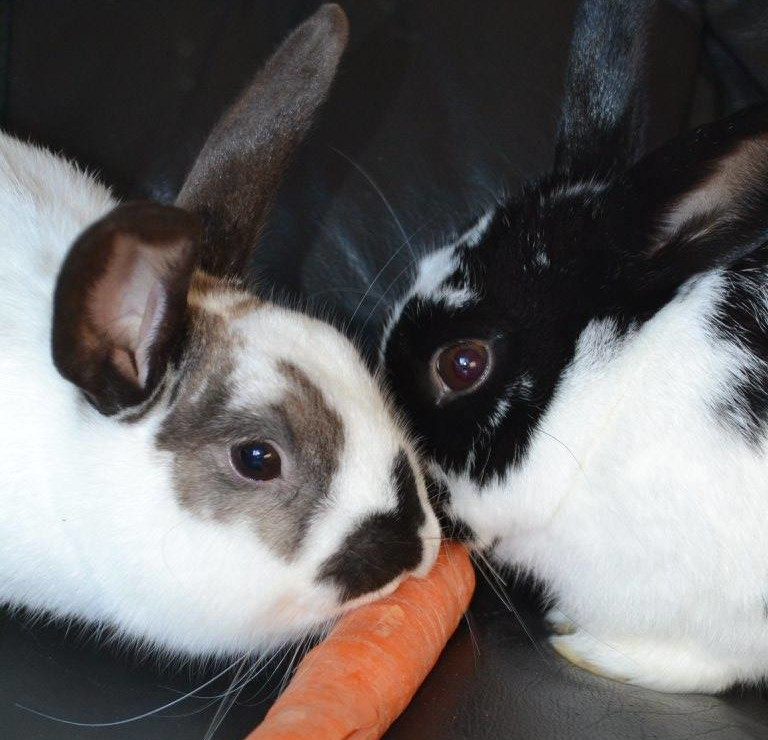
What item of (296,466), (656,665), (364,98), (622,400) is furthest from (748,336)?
(364,98)

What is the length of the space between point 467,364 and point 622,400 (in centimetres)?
25

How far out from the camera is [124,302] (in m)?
1.37

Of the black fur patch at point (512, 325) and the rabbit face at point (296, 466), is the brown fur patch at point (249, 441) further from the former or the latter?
the black fur patch at point (512, 325)

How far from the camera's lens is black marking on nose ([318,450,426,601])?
1448mm

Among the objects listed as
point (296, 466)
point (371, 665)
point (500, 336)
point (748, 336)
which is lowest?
point (371, 665)

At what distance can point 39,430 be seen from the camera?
1535 millimetres

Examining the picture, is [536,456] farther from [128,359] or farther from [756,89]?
[756,89]

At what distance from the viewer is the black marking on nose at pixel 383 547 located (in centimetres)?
145

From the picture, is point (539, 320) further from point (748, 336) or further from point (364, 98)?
point (364, 98)

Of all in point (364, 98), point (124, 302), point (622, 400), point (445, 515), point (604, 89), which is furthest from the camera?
point (364, 98)

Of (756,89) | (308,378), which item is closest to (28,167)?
(308,378)

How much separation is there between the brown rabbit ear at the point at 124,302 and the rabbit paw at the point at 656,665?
2.83 feet

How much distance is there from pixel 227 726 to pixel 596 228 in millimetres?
938

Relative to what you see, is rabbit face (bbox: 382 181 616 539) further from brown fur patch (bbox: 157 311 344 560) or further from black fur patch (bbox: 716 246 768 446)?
brown fur patch (bbox: 157 311 344 560)
